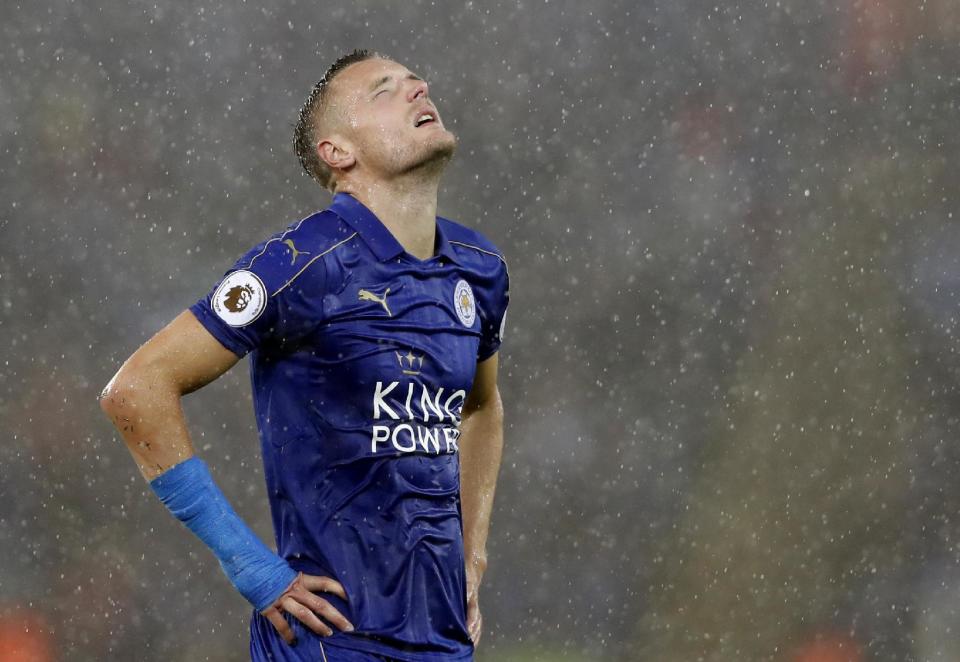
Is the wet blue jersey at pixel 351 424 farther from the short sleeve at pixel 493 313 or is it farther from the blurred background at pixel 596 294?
the blurred background at pixel 596 294

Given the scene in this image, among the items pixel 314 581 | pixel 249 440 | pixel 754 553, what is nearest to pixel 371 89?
pixel 314 581

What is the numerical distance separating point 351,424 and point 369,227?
0.35 meters

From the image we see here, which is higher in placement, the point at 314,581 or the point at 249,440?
the point at 249,440

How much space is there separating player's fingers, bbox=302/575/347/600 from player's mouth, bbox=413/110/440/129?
0.80 metres

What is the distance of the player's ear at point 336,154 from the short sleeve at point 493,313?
35cm

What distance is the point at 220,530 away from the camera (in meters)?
→ 2.27

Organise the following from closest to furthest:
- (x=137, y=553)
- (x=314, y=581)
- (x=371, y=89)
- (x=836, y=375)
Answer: (x=314, y=581) < (x=371, y=89) < (x=137, y=553) < (x=836, y=375)

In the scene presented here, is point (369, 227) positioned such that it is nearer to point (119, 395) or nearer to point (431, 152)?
point (431, 152)

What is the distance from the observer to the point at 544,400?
598 cm

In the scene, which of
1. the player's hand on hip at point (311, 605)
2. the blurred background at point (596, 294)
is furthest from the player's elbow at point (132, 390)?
the blurred background at point (596, 294)

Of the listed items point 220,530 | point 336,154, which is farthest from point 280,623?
point 336,154

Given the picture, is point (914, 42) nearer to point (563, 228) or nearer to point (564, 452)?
point (563, 228)

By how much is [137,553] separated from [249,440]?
0.63 meters

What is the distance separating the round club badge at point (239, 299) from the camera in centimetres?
223
